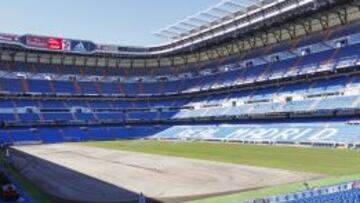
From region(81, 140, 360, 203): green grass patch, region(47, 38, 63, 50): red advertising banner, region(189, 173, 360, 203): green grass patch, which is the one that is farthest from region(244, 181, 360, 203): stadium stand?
region(47, 38, 63, 50): red advertising banner

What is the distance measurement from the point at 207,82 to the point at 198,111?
7.31m

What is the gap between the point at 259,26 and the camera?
72438mm

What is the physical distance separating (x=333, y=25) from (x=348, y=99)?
17.9 m

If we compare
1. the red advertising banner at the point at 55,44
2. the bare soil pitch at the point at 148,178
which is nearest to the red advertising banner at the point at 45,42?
the red advertising banner at the point at 55,44

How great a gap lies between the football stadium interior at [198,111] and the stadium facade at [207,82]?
0.25 metres

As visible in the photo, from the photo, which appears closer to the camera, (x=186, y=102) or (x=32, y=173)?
(x=32, y=173)

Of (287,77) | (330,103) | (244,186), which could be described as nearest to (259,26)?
(287,77)

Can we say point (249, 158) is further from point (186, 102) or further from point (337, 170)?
point (186, 102)

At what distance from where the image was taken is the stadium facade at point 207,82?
6222 centimetres

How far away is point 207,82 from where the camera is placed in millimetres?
91000

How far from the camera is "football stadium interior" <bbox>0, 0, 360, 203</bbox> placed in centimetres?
2848

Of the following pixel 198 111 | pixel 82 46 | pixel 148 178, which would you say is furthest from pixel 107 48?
pixel 148 178

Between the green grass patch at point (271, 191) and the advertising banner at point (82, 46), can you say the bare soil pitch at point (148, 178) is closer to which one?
the green grass patch at point (271, 191)

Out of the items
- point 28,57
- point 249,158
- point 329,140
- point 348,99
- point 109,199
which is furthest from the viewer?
point 28,57
